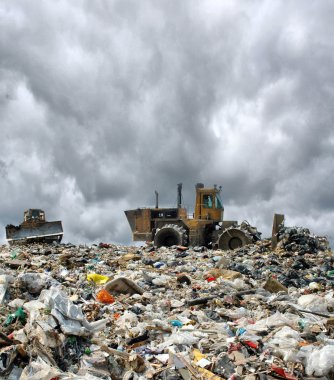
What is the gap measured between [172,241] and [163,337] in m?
10.3

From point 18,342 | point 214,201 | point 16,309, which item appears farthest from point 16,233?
point 18,342

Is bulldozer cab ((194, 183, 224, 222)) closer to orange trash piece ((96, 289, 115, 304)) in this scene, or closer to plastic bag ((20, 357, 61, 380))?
orange trash piece ((96, 289, 115, 304))

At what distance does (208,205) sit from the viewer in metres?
14.7

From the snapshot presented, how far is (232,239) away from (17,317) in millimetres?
10112

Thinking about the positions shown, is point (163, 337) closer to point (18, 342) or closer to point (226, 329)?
point (226, 329)

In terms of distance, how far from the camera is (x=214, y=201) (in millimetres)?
14688

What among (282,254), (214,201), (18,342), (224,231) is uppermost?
(214,201)

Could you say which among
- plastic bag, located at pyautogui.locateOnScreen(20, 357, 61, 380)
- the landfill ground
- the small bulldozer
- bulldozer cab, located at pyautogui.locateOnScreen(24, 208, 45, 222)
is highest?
bulldozer cab, located at pyautogui.locateOnScreen(24, 208, 45, 222)

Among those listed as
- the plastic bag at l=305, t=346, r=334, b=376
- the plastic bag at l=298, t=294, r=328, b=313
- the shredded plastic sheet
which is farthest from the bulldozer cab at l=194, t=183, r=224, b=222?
the plastic bag at l=305, t=346, r=334, b=376

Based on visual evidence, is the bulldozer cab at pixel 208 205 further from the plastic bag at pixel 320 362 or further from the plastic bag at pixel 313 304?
the plastic bag at pixel 320 362

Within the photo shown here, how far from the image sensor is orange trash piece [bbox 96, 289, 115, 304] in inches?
230

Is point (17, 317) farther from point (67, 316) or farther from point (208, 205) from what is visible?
point (208, 205)

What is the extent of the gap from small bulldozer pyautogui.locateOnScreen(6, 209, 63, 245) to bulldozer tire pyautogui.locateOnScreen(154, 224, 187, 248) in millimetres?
4502

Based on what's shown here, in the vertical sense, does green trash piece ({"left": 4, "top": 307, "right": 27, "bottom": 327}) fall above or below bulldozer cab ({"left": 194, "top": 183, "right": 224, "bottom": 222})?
below
